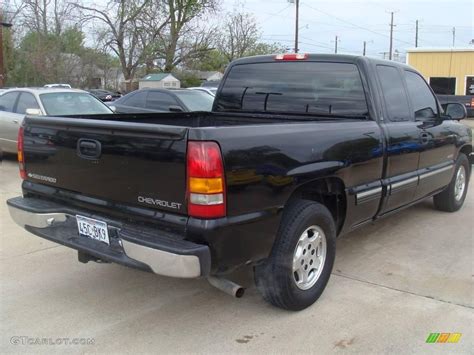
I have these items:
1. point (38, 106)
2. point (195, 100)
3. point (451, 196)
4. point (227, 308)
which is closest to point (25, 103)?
point (38, 106)

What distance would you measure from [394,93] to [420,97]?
76cm

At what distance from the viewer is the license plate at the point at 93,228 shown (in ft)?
10.9

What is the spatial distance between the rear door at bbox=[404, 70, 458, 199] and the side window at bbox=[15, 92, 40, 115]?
7.02 meters

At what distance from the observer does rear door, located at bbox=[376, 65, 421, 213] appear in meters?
4.57

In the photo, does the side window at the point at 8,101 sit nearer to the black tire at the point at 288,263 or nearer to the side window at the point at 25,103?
the side window at the point at 25,103

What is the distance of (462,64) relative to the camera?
28.6 metres

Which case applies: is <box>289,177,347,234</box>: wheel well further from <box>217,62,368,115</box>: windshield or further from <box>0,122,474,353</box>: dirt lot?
<box>217,62,368,115</box>: windshield

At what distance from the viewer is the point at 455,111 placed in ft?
20.3

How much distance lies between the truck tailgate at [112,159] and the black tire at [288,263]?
0.82 metres

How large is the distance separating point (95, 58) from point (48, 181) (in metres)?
46.4

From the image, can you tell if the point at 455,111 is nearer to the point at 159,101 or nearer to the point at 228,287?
the point at 228,287

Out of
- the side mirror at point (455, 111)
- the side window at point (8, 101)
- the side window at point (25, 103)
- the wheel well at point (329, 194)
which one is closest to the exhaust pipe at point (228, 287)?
the wheel well at point (329, 194)

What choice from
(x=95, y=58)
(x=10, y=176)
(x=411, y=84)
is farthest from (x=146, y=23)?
(x=411, y=84)

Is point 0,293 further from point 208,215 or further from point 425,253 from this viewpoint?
point 425,253
